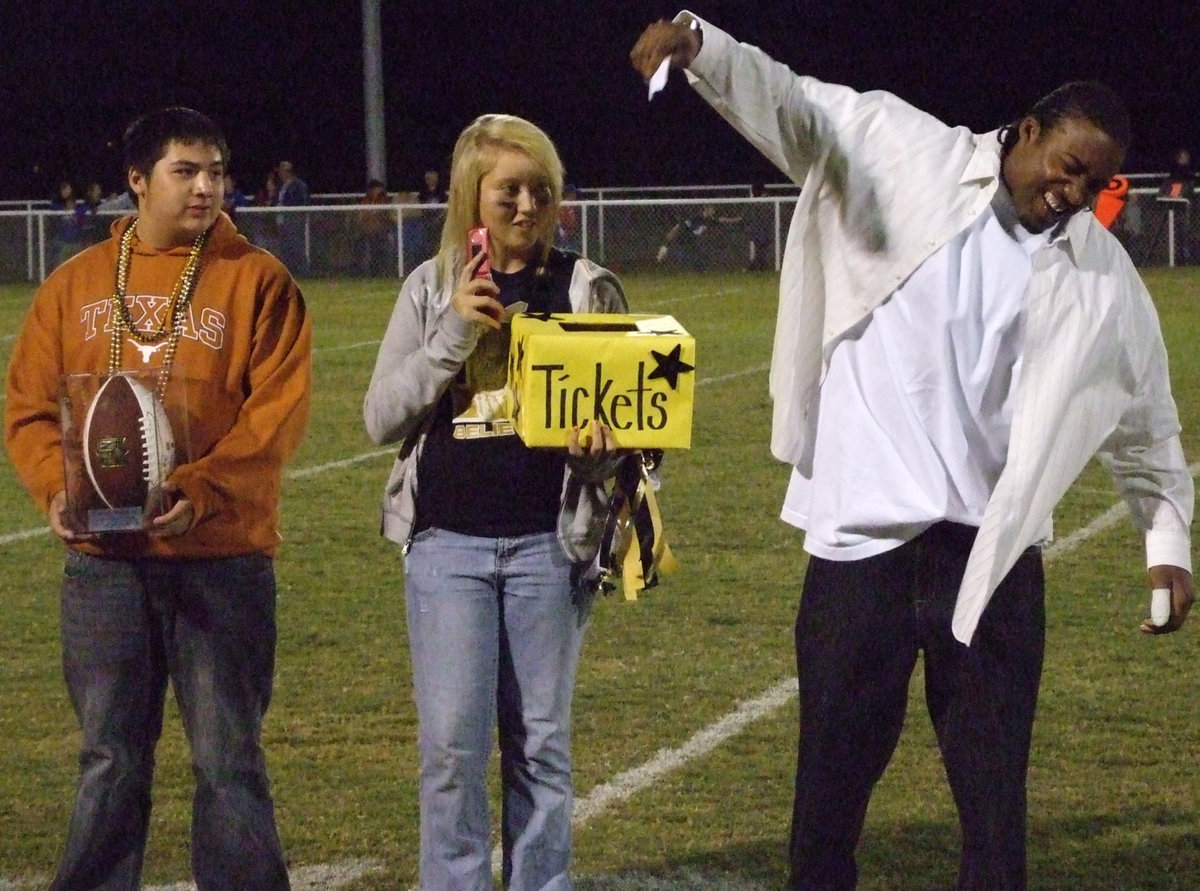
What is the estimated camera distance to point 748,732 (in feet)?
20.0

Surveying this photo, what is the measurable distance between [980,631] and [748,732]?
105 inches

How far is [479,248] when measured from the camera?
3.93 m

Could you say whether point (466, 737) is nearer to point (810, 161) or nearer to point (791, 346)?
point (791, 346)

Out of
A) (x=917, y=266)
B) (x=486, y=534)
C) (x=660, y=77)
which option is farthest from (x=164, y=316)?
(x=917, y=266)

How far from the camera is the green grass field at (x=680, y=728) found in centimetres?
502

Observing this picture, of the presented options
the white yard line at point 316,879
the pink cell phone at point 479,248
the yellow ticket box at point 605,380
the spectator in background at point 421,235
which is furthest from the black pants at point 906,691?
the spectator in background at point 421,235

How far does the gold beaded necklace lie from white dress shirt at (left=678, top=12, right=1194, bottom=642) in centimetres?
116

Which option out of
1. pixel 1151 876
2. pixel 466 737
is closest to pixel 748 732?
pixel 1151 876

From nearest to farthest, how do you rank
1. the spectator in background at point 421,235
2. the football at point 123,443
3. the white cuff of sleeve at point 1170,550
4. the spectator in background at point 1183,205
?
the white cuff of sleeve at point 1170,550, the football at point 123,443, the spectator in background at point 1183,205, the spectator in background at point 421,235

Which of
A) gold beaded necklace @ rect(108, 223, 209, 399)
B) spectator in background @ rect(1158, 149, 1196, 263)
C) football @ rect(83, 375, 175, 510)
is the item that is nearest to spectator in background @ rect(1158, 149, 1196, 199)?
spectator in background @ rect(1158, 149, 1196, 263)

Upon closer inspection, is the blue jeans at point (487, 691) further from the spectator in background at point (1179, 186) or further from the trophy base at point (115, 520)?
the spectator in background at point (1179, 186)

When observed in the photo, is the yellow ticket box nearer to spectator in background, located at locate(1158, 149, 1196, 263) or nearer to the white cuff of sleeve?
the white cuff of sleeve

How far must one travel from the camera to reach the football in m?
3.80

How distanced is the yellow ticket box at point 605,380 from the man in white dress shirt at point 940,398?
1.00ft
